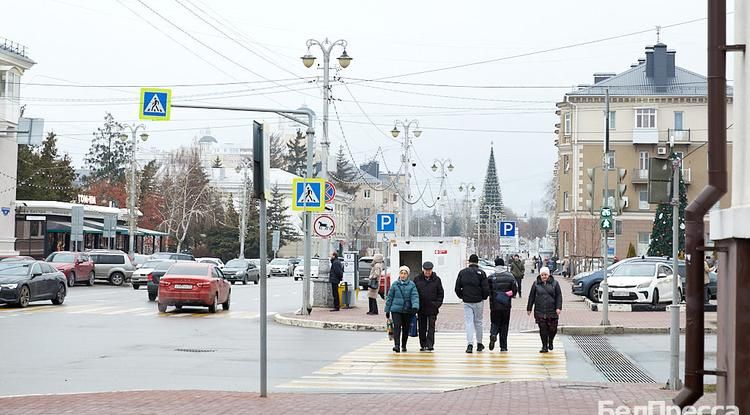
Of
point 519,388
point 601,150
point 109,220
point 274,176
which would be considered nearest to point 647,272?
point 519,388

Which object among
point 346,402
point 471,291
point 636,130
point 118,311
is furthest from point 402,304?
point 636,130

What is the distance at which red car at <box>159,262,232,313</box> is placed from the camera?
34.2m

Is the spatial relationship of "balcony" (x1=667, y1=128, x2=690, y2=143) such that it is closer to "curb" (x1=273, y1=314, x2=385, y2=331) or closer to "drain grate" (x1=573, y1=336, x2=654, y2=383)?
"curb" (x1=273, y1=314, x2=385, y2=331)

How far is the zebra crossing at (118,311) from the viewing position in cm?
3288

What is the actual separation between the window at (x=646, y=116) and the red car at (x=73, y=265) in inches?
1866

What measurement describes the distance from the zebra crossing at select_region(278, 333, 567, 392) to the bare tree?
74.3 meters

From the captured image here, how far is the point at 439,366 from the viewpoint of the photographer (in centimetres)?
1919

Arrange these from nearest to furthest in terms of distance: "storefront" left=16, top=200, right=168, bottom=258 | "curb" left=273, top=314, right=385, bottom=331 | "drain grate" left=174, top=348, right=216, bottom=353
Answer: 1. "drain grate" left=174, top=348, right=216, bottom=353
2. "curb" left=273, top=314, right=385, bottom=331
3. "storefront" left=16, top=200, right=168, bottom=258

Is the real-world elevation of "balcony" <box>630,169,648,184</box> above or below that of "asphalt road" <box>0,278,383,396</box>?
above

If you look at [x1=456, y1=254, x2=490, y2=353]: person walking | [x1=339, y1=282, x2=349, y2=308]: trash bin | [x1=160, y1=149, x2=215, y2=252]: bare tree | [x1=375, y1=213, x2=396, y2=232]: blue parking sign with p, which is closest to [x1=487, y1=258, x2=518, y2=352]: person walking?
[x1=456, y1=254, x2=490, y2=353]: person walking

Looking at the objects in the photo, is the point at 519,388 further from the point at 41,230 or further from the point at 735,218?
the point at 41,230

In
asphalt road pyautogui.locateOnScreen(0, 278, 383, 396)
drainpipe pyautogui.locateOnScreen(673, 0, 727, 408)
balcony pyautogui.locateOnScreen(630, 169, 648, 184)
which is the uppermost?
balcony pyautogui.locateOnScreen(630, 169, 648, 184)

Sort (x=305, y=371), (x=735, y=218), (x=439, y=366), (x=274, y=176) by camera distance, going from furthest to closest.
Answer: (x=274, y=176)
(x=439, y=366)
(x=305, y=371)
(x=735, y=218)

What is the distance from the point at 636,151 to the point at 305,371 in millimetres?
72883
